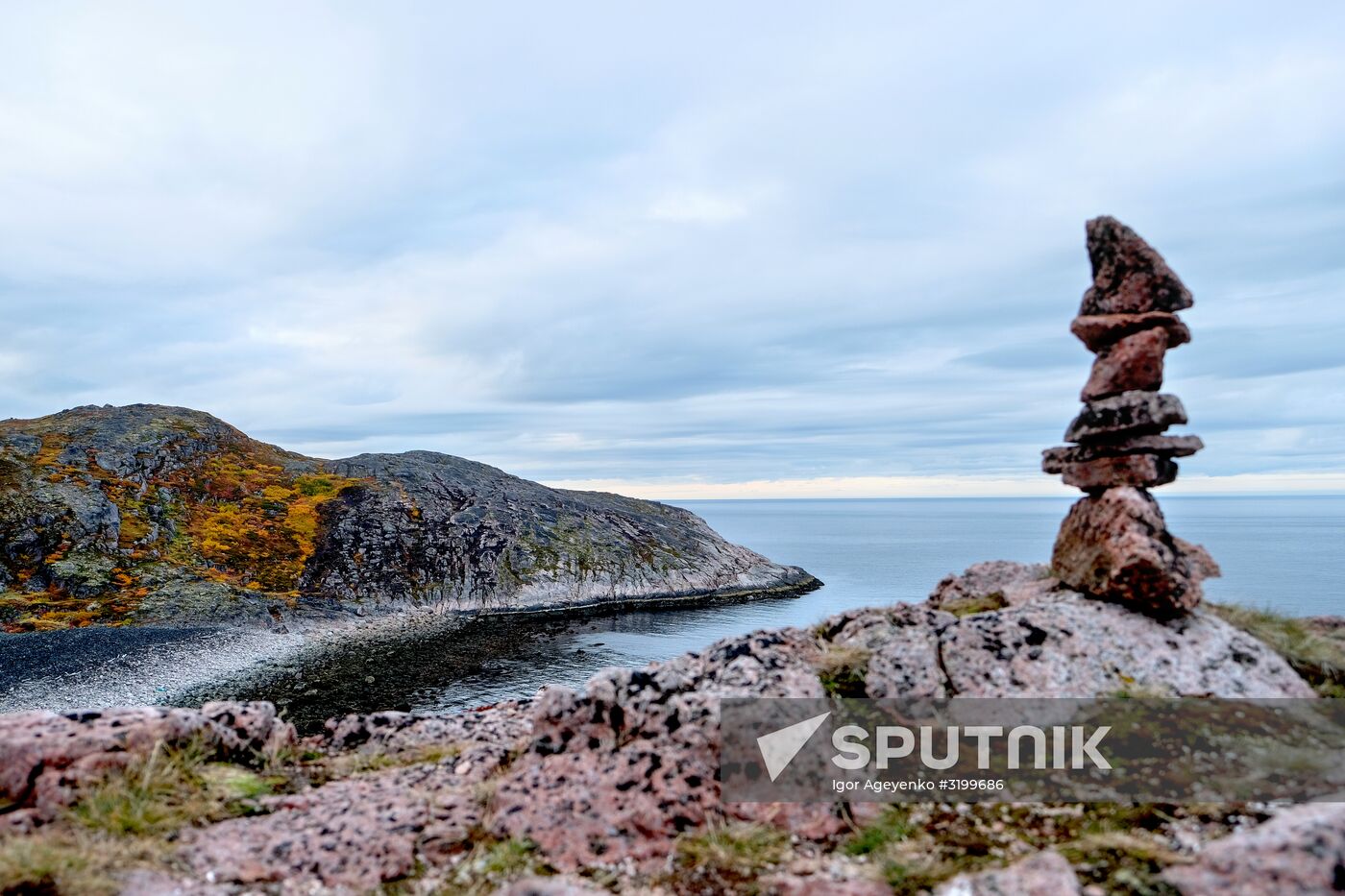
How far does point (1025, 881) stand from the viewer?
19.5ft

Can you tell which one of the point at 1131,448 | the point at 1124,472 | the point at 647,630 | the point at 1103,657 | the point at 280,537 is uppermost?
the point at 1131,448

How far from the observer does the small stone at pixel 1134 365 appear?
12.0 m

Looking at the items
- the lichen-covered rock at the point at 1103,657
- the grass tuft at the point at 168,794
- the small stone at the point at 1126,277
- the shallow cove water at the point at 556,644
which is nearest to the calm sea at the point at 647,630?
the shallow cove water at the point at 556,644

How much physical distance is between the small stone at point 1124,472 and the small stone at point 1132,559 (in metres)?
0.20

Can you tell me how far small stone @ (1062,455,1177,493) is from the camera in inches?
463

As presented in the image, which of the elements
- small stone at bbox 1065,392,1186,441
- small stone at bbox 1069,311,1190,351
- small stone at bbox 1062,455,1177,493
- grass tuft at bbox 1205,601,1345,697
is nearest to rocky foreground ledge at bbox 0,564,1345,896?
grass tuft at bbox 1205,601,1345,697

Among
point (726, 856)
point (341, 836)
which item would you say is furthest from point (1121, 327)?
point (341, 836)

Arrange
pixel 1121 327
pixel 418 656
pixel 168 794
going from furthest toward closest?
pixel 418 656, pixel 1121 327, pixel 168 794

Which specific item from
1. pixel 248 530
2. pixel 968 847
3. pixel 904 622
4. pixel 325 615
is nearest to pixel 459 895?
pixel 968 847

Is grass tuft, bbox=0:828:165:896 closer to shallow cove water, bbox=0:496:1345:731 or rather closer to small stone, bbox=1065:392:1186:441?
small stone, bbox=1065:392:1186:441

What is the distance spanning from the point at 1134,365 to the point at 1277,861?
8.63 m

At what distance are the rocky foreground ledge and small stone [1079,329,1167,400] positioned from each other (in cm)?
376

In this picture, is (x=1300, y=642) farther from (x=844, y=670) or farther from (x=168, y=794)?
(x=168, y=794)

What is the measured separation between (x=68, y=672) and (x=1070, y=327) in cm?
5075
